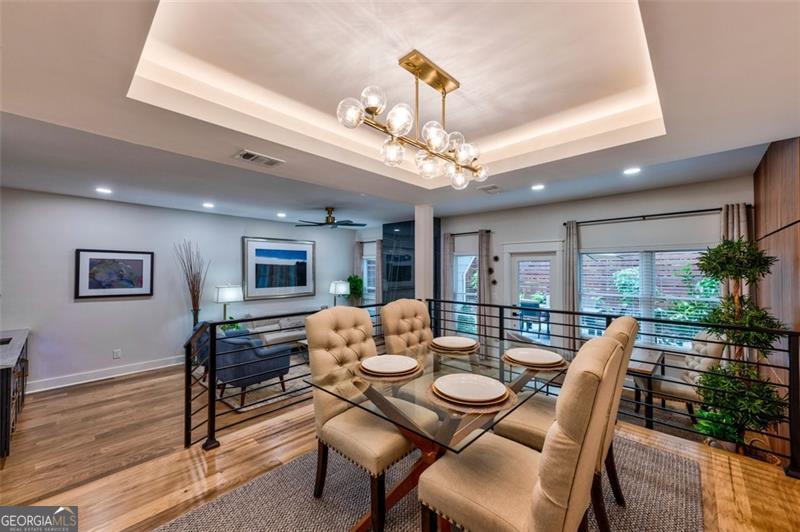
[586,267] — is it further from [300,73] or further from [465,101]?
[300,73]

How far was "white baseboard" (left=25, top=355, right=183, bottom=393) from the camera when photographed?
168 inches

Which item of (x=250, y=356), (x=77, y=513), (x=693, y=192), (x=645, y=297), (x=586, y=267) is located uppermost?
(x=693, y=192)

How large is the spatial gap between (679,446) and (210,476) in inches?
124

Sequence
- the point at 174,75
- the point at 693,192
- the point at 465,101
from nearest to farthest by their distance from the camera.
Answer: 1. the point at 174,75
2. the point at 465,101
3. the point at 693,192

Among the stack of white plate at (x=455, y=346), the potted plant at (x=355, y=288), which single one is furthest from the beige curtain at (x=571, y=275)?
the potted plant at (x=355, y=288)

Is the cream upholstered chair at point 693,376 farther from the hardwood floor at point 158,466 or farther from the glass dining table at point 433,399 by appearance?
the glass dining table at point 433,399

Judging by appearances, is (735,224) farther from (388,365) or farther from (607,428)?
(388,365)

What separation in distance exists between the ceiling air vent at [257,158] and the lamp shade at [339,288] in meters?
4.61

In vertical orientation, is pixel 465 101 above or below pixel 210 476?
above

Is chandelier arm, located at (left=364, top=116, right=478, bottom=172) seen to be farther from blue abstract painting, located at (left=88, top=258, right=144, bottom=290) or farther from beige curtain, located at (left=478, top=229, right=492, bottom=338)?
blue abstract painting, located at (left=88, top=258, right=144, bottom=290)

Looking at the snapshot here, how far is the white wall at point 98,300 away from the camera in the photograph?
417cm

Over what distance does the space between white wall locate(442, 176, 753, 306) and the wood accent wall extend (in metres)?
0.67

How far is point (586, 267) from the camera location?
4.61m

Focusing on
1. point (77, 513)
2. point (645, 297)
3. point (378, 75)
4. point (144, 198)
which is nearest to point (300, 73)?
point (378, 75)
